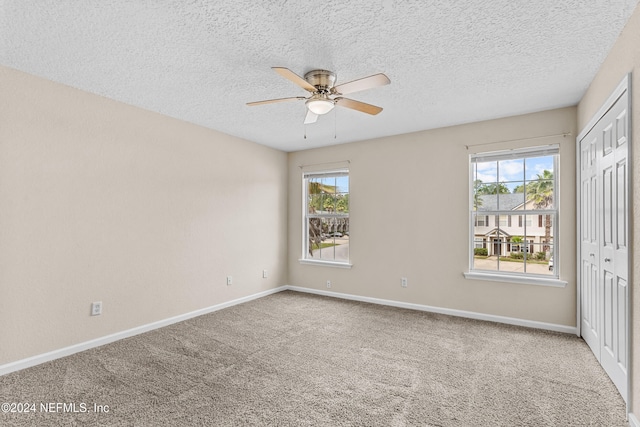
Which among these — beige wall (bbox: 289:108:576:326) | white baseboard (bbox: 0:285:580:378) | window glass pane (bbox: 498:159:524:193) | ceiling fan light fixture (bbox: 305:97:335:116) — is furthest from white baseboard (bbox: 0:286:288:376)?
window glass pane (bbox: 498:159:524:193)

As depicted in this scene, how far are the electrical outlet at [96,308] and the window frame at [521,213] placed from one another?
13.6ft

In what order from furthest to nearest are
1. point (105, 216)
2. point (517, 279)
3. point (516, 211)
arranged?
point (516, 211) → point (517, 279) → point (105, 216)

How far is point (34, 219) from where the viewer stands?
2713mm

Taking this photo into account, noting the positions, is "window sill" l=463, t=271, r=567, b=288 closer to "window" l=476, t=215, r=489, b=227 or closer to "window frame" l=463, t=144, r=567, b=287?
"window frame" l=463, t=144, r=567, b=287

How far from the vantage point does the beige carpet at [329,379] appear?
6.59ft

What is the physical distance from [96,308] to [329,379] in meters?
2.39

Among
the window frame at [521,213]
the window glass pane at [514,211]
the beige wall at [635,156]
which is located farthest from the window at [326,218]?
the beige wall at [635,156]

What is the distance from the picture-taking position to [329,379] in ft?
8.11

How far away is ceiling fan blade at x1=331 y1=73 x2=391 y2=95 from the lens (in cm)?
214

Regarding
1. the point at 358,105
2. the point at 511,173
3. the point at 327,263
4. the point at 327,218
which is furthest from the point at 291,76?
the point at 327,263

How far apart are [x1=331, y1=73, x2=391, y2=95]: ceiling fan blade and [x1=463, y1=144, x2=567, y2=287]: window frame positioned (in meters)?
2.37

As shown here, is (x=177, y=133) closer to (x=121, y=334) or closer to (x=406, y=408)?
(x=121, y=334)

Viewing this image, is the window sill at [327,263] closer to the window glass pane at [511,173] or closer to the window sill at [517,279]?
the window sill at [517,279]

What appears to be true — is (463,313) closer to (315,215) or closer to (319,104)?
(315,215)
